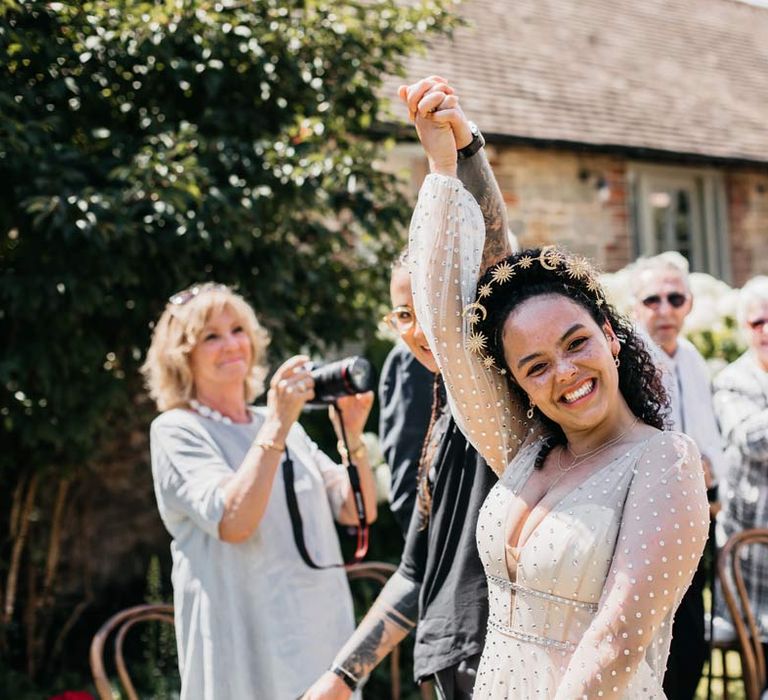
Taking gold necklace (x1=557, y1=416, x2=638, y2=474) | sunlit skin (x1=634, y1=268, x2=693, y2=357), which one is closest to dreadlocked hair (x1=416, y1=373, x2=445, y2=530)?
gold necklace (x1=557, y1=416, x2=638, y2=474)

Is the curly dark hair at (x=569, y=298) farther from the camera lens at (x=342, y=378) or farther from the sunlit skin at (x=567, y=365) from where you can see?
the camera lens at (x=342, y=378)

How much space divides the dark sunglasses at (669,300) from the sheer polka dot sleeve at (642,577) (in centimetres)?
250

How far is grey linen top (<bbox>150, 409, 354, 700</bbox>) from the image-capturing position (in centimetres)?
270

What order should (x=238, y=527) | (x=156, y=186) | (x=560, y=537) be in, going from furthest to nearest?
1. (x=156, y=186)
2. (x=238, y=527)
3. (x=560, y=537)

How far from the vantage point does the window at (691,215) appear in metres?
9.94

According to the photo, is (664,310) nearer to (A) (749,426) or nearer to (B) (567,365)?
(A) (749,426)

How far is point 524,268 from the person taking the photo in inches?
72.4

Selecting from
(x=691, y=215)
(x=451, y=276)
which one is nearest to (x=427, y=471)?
(x=451, y=276)

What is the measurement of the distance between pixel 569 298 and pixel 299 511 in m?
1.35

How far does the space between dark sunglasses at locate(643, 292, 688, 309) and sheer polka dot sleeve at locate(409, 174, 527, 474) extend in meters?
2.24

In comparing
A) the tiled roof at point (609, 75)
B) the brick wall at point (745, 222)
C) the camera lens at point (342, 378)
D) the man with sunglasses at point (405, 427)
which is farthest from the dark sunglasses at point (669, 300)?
the brick wall at point (745, 222)

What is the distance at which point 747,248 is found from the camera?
10.2 m

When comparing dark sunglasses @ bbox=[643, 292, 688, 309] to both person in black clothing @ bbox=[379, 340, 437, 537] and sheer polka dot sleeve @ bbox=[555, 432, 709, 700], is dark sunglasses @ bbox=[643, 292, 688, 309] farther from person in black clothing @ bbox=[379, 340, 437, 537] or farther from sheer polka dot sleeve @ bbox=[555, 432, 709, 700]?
sheer polka dot sleeve @ bbox=[555, 432, 709, 700]

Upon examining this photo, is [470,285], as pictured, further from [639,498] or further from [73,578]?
[73,578]
